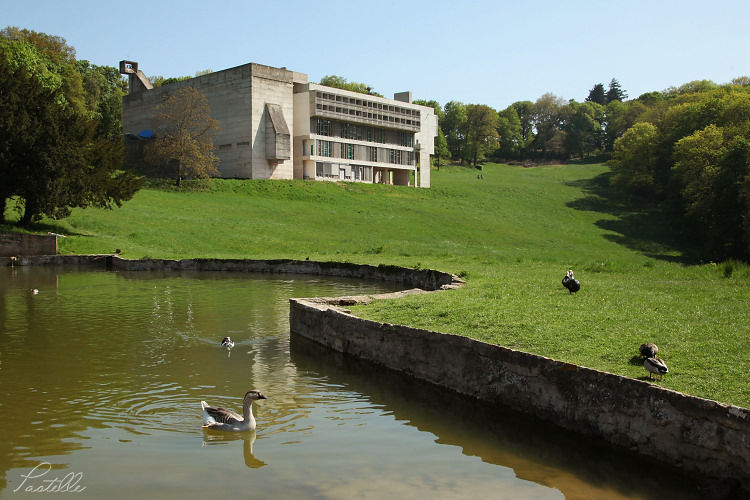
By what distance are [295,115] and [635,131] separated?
50.7m

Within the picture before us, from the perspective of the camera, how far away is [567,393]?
9.95 m

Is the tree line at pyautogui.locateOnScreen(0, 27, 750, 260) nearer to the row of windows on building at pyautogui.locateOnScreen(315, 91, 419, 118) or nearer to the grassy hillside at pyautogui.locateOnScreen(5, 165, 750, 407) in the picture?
the grassy hillside at pyautogui.locateOnScreen(5, 165, 750, 407)

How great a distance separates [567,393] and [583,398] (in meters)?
0.29

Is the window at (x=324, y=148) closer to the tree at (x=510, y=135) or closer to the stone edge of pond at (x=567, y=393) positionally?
the stone edge of pond at (x=567, y=393)

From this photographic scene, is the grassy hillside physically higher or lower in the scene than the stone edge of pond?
higher

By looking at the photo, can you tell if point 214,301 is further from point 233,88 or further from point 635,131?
point 635,131

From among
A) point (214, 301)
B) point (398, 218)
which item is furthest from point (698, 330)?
point (398, 218)

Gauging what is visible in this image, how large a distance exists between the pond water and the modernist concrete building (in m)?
66.7

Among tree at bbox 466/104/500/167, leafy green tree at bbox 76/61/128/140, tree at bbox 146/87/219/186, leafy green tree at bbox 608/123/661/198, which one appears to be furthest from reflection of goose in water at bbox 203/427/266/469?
tree at bbox 466/104/500/167

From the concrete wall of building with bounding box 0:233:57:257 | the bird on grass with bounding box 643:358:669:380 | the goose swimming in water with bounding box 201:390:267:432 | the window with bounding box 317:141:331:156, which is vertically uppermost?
the window with bounding box 317:141:331:156

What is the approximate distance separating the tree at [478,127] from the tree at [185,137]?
70.0 metres

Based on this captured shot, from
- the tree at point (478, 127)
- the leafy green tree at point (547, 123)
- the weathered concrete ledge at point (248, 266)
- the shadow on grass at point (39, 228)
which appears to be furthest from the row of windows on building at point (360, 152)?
the leafy green tree at point (547, 123)

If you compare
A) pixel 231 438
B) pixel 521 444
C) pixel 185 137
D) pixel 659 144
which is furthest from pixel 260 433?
pixel 659 144

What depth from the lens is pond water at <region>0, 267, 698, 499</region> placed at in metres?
8.16
